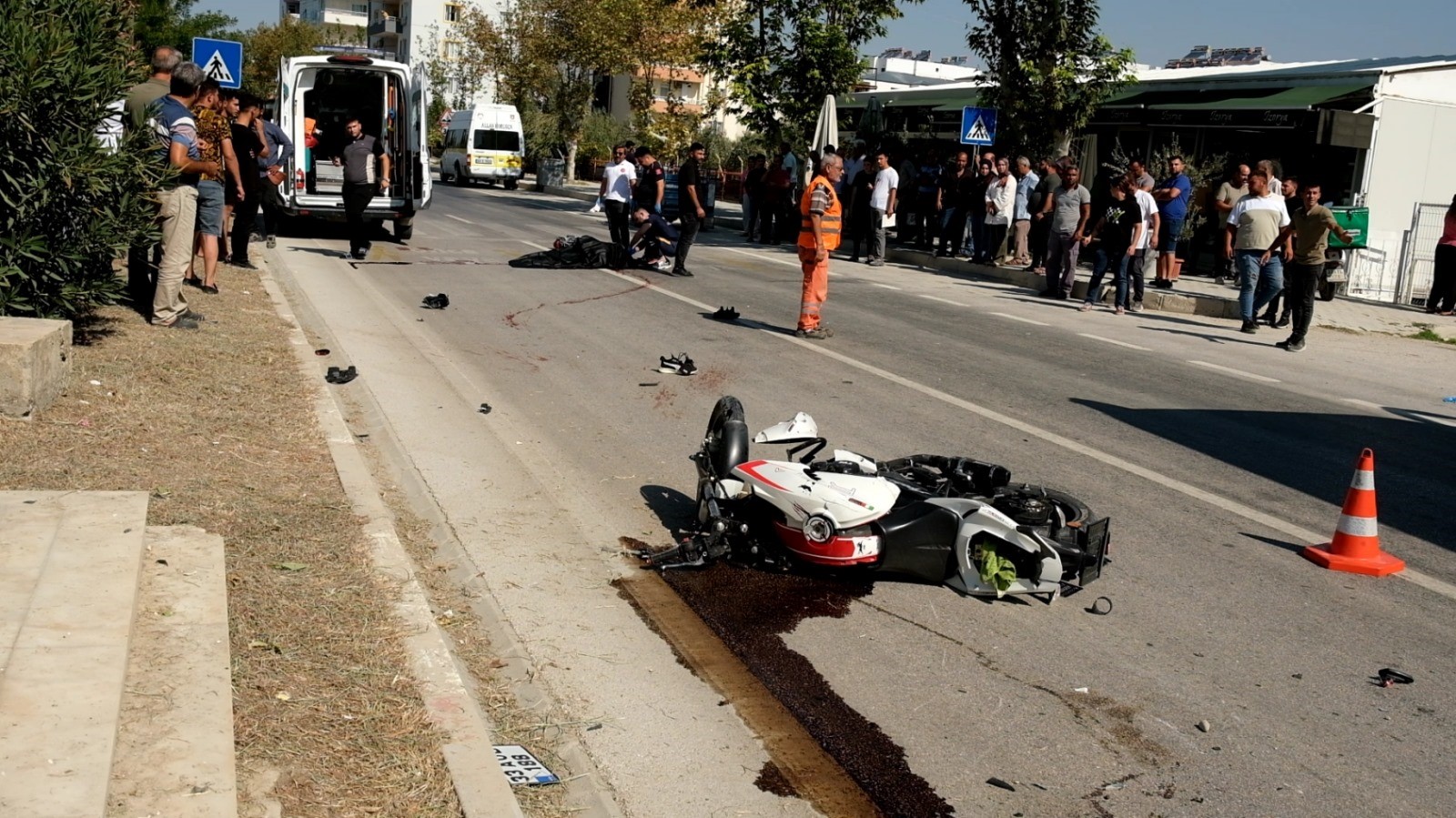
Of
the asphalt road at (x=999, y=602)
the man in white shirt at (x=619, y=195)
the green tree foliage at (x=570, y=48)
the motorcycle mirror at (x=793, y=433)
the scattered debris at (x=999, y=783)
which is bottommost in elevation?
the scattered debris at (x=999, y=783)

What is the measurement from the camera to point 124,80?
8.66m

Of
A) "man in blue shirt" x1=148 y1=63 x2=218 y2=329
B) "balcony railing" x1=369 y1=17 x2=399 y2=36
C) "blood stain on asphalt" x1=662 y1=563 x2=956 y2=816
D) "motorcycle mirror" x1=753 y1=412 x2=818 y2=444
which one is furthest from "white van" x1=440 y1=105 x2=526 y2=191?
"balcony railing" x1=369 y1=17 x2=399 y2=36

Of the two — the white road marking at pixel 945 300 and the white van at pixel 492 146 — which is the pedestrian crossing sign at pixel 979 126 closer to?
Result: the white road marking at pixel 945 300

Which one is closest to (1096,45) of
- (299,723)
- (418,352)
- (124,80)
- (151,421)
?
(418,352)

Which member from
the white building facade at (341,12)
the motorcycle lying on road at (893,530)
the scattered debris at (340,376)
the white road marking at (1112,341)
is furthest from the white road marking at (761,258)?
the white building facade at (341,12)

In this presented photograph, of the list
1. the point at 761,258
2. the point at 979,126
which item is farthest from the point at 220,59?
the point at 979,126

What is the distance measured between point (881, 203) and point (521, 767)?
61.4 ft

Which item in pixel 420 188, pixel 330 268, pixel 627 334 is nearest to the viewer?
pixel 627 334

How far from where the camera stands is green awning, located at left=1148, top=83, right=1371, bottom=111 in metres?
20.6

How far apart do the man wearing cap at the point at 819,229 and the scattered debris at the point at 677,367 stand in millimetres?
2102

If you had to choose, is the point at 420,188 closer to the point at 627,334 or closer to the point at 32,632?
the point at 627,334

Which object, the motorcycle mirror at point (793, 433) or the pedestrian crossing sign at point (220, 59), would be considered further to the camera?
the pedestrian crossing sign at point (220, 59)

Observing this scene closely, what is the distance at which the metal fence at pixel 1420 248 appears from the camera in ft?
64.0

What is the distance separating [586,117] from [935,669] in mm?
57511
